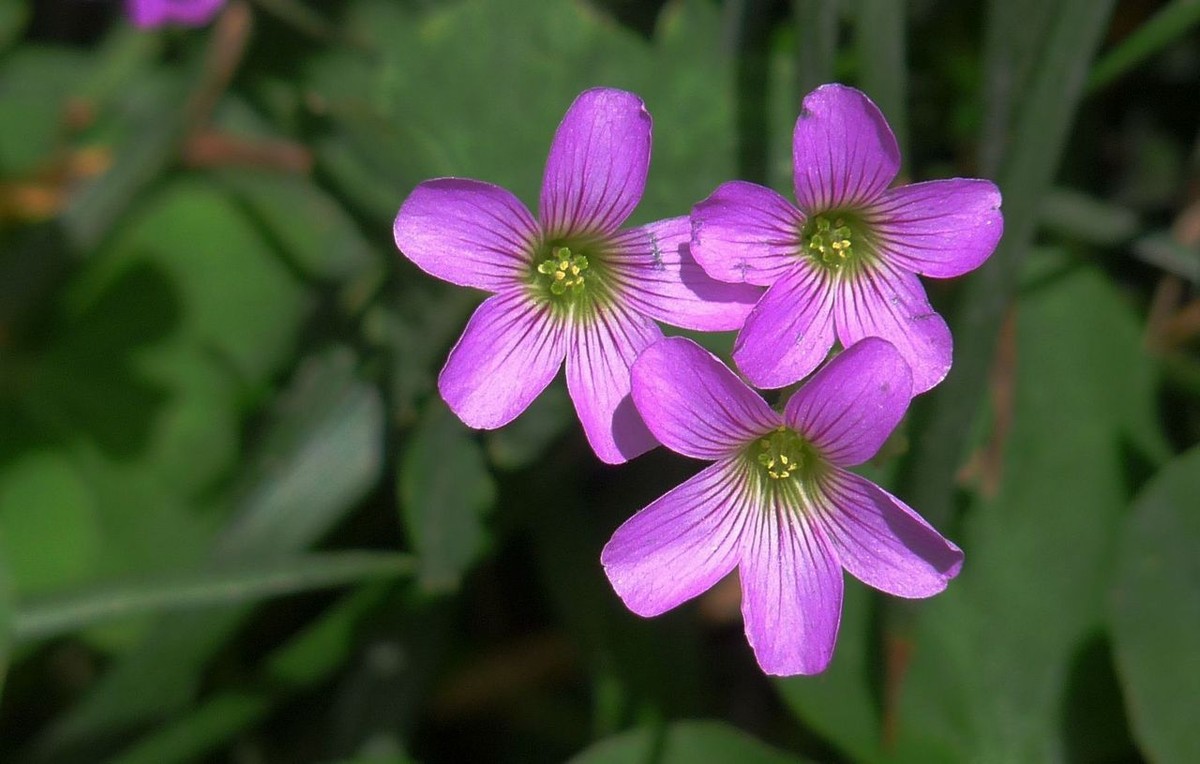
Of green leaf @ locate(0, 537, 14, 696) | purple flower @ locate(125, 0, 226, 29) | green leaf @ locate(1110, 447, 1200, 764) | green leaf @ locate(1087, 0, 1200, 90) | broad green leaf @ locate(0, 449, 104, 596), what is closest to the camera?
green leaf @ locate(0, 537, 14, 696)

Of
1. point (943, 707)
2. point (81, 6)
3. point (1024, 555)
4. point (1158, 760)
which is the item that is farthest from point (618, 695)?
point (81, 6)

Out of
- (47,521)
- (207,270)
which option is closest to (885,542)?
(207,270)

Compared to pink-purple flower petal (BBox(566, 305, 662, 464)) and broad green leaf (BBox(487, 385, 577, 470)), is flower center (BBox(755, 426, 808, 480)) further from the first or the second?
broad green leaf (BBox(487, 385, 577, 470))

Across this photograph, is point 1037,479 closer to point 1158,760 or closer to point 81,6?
point 1158,760

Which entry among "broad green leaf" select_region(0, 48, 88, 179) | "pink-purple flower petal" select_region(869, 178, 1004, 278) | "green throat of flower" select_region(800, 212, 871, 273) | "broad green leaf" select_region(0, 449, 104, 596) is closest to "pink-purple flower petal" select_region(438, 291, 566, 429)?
"green throat of flower" select_region(800, 212, 871, 273)

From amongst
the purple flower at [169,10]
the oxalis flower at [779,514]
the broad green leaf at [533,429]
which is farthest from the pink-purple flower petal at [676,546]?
the purple flower at [169,10]
